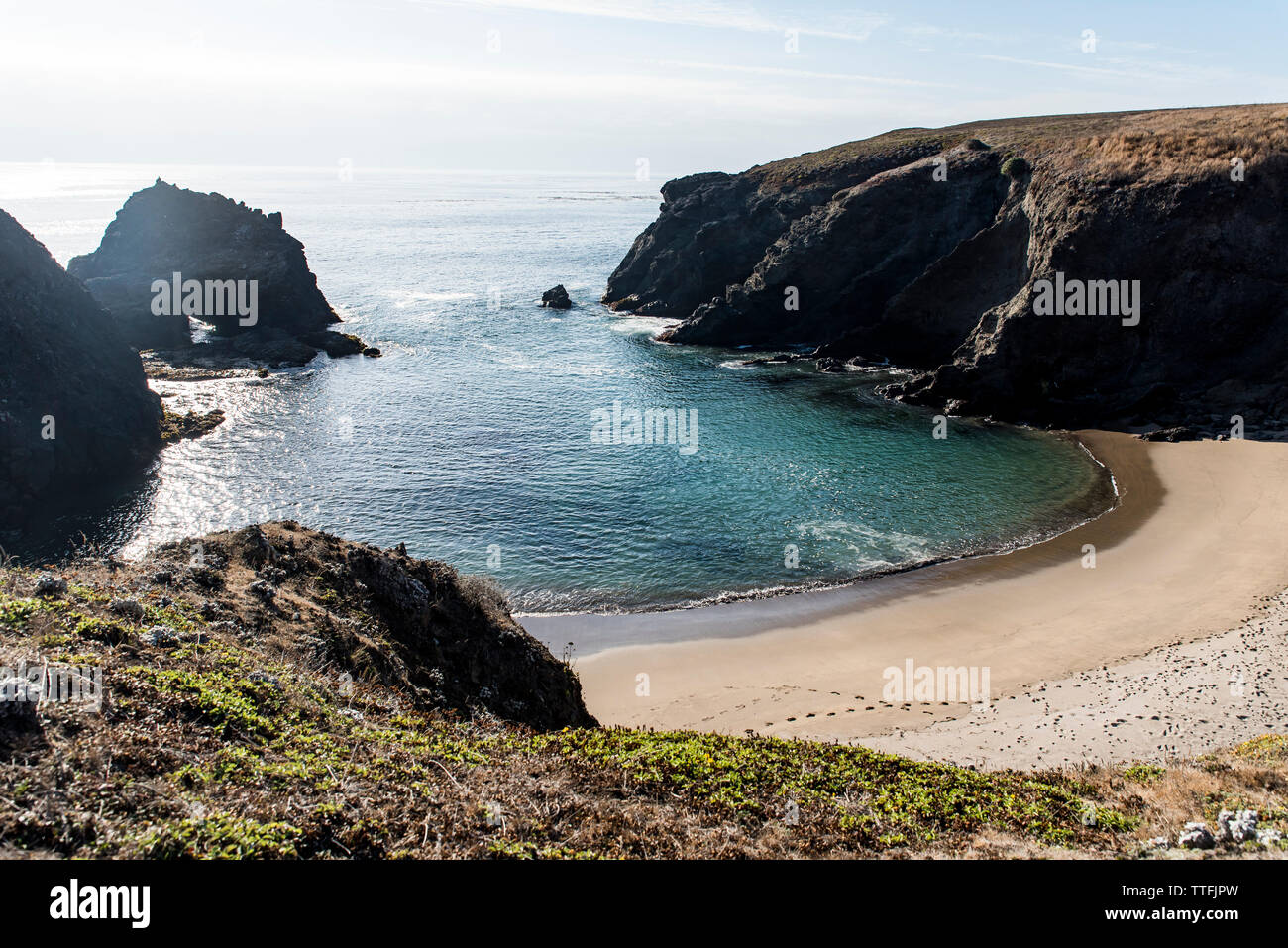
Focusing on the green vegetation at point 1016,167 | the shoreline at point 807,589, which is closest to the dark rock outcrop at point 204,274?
the shoreline at point 807,589

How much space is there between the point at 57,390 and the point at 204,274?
114ft

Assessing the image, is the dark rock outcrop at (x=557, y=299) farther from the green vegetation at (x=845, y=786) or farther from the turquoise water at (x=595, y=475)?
the green vegetation at (x=845, y=786)

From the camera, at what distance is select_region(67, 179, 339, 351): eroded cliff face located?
7144cm

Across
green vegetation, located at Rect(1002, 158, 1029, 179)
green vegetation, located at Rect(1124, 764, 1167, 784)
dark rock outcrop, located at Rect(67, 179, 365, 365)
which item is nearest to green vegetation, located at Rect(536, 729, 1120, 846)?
green vegetation, located at Rect(1124, 764, 1167, 784)

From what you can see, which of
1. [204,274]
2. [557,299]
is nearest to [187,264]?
[204,274]

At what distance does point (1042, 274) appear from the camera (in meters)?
52.6

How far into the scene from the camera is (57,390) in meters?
43.8

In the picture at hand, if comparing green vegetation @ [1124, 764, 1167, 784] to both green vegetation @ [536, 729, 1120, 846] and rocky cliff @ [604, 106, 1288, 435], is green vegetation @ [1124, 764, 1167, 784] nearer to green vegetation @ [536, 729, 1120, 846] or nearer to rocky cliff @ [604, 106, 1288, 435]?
green vegetation @ [536, 729, 1120, 846]

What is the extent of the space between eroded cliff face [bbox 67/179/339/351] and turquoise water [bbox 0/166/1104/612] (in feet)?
40.8

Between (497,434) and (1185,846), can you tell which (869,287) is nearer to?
(497,434)

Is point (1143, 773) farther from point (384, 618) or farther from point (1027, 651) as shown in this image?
point (384, 618)

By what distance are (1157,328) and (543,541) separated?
43.3 metres

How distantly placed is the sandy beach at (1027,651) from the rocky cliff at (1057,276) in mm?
15827
